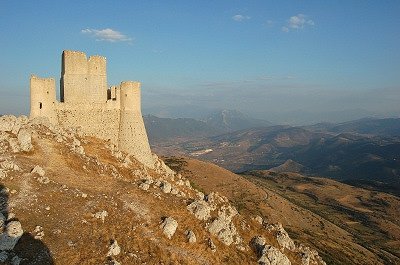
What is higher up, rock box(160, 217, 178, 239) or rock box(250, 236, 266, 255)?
rock box(160, 217, 178, 239)

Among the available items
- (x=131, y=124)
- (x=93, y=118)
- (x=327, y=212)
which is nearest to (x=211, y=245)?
(x=93, y=118)

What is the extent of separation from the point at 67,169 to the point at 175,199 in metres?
9.06

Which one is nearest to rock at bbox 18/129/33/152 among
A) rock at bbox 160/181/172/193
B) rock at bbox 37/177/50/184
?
rock at bbox 37/177/50/184

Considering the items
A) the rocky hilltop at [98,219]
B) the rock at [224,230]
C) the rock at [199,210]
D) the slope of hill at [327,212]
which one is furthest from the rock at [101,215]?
the slope of hill at [327,212]

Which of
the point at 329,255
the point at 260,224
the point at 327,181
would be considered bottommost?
the point at 327,181

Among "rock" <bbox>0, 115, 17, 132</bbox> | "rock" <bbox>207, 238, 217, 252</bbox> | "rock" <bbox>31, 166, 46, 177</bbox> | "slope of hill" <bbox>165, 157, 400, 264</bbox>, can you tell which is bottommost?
"slope of hill" <bbox>165, 157, 400, 264</bbox>

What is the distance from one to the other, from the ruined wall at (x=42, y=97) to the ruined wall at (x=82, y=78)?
6.80ft

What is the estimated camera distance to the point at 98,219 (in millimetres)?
26875

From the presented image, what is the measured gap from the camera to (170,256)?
26312 mm

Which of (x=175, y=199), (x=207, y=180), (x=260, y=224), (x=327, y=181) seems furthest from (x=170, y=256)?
(x=327, y=181)

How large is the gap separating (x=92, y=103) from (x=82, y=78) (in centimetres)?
305

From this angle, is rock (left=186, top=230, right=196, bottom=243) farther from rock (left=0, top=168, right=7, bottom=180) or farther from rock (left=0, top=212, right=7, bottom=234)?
rock (left=0, top=168, right=7, bottom=180)

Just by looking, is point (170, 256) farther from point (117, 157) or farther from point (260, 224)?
point (117, 157)

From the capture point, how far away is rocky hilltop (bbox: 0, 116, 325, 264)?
23766 millimetres
